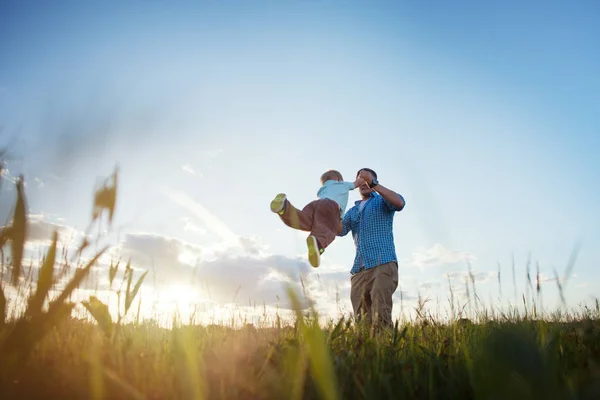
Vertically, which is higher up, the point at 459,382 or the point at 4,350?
the point at 4,350

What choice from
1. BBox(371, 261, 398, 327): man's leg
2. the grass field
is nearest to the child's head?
BBox(371, 261, 398, 327): man's leg

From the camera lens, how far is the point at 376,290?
19.0ft

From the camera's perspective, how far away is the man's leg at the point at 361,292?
6.18m

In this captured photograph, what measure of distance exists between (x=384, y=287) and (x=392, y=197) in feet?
4.04

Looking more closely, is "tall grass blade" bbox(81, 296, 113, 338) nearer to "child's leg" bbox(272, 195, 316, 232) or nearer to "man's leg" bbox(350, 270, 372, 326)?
"child's leg" bbox(272, 195, 316, 232)

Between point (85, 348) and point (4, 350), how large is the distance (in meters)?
0.42

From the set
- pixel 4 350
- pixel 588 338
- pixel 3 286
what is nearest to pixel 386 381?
pixel 4 350

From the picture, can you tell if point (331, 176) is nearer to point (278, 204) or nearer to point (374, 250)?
point (278, 204)

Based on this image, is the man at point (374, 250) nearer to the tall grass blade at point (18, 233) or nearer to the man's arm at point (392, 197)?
the man's arm at point (392, 197)

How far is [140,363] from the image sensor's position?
1.82m

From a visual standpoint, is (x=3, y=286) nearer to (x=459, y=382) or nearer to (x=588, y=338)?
(x=459, y=382)

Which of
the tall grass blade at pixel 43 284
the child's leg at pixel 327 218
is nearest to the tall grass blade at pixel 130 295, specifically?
the tall grass blade at pixel 43 284

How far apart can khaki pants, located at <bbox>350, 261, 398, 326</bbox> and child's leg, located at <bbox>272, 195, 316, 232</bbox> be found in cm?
107

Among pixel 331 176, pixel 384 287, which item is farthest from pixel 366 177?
pixel 384 287
